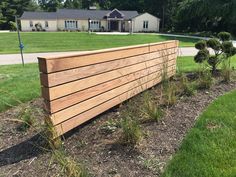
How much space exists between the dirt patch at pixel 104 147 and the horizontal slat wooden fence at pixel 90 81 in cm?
22

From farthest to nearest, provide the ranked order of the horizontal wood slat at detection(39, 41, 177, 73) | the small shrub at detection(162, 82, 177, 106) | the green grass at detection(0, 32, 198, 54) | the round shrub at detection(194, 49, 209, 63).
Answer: the green grass at detection(0, 32, 198, 54) < the round shrub at detection(194, 49, 209, 63) < the small shrub at detection(162, 82, 177, 106) < the horizontal wood slat at detection(39, 41, 177, 73)

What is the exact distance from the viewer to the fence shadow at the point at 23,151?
2.71m

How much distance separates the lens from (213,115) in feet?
11.9

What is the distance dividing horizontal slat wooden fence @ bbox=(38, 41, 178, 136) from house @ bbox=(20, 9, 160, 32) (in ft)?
136

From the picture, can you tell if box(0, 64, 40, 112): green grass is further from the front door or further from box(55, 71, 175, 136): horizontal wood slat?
the front door

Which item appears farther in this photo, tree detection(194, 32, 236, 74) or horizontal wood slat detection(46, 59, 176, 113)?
tree detection(194, 32, 236, 74)

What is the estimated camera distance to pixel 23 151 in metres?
2.85

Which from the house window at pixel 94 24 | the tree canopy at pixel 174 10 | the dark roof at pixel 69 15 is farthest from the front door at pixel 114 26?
the tree canopy at pixel 174 10

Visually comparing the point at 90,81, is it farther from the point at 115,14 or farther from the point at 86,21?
the point at 115,14

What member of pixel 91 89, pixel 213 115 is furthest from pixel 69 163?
pixel 213 115

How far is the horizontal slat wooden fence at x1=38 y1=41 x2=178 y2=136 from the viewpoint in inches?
108

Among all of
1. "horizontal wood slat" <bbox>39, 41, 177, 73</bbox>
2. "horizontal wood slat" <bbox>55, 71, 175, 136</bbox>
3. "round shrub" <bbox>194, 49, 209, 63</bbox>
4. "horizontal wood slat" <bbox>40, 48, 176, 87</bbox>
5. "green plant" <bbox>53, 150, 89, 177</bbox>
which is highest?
"horizontal wood slat" <bbox>39, 41, 177, 73</bbox>

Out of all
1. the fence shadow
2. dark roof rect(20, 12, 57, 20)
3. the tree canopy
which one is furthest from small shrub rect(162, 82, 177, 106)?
dark roof rect(20, 12, 57, 20)

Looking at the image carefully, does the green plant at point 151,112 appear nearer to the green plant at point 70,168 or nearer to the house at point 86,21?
the green plant at point 70,168
